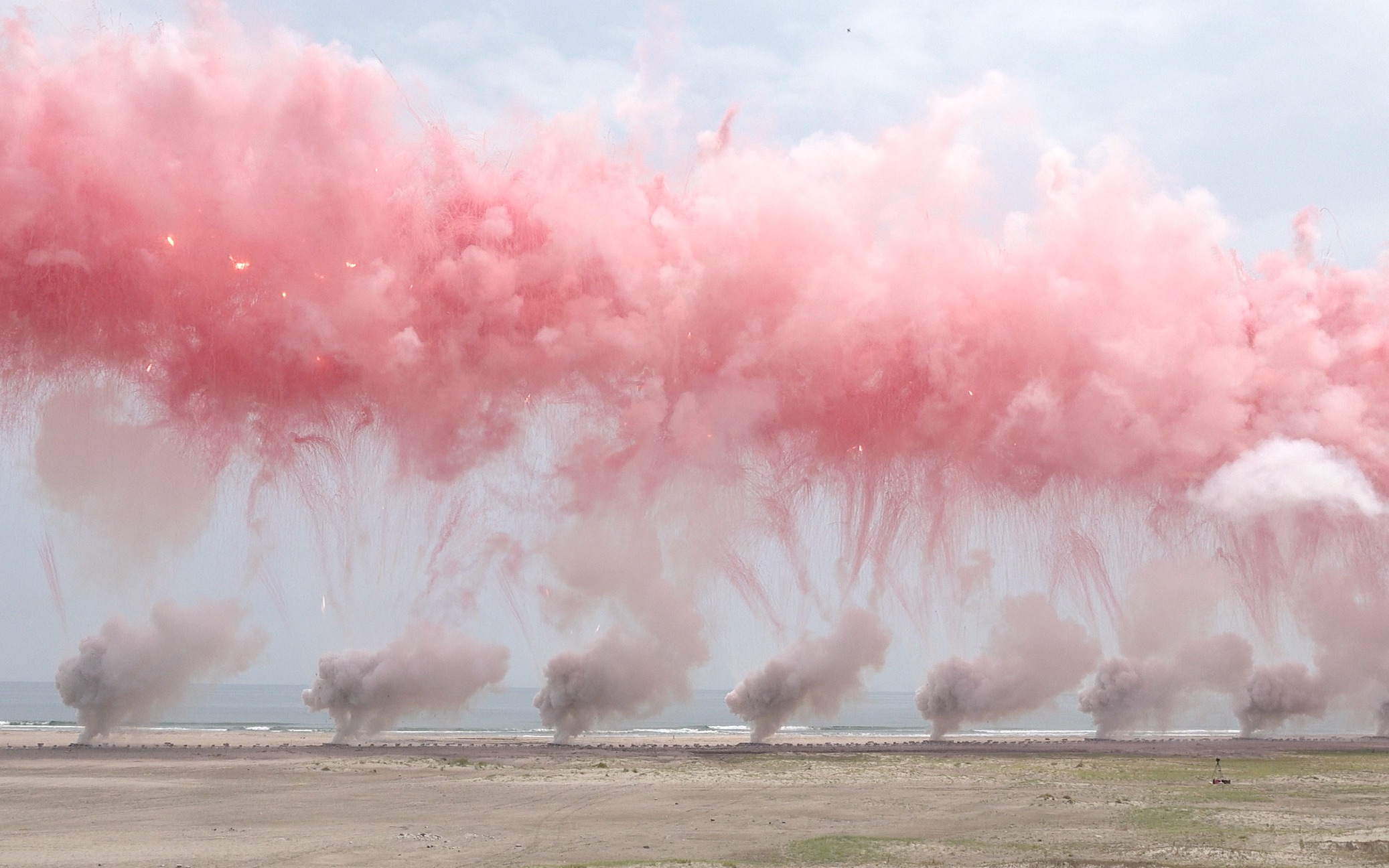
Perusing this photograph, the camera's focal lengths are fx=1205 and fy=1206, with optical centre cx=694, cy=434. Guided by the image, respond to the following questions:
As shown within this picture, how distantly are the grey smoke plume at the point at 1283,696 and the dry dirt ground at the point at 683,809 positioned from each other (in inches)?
1029

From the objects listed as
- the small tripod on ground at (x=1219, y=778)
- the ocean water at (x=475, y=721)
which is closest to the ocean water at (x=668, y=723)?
the ocean water at (x=475, y=721)

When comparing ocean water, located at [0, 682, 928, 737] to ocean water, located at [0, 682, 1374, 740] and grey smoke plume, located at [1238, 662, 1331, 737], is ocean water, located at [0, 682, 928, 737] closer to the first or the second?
ocean water, located at [0, 682, 1374, 740]

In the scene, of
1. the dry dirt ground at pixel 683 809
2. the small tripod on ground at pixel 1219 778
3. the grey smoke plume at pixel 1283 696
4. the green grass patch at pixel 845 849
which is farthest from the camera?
the grey smoke plume at pixel 1283 696

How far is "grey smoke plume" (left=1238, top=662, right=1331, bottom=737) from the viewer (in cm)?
8250

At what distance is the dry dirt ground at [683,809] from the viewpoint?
2717 centimetres

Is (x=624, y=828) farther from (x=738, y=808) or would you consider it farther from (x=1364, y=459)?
(x=1364, y=459)

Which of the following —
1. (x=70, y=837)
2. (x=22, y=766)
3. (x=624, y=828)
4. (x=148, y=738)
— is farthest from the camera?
(x=148, y=738)

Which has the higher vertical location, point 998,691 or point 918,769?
point 998,691

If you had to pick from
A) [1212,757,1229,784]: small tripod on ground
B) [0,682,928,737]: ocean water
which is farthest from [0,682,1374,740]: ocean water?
[1212,757,1229,784]: small tripod on ground

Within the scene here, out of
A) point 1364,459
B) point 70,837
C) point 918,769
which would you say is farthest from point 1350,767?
point 70,837

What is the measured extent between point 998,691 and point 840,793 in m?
42.2

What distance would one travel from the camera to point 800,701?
75.0 metres

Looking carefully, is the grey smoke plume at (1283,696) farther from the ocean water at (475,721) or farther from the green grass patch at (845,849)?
the green grass patch at (845,849)

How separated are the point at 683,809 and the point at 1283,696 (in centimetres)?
6212
